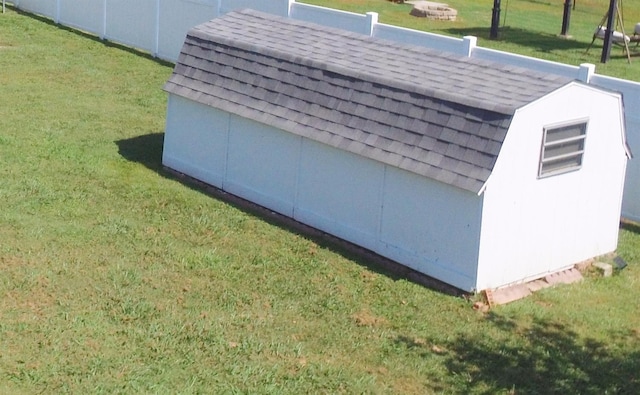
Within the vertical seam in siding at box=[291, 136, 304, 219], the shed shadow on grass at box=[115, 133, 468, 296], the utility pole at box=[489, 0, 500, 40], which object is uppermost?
the utility pole at box=[489, 0, 500, 40]

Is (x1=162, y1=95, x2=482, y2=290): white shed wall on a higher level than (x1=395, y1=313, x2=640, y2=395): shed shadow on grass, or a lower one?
higher

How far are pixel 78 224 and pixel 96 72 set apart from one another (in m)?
9.27

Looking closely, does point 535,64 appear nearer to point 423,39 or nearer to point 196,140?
point 423,39

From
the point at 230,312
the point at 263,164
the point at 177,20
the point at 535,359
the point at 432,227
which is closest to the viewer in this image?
the point at 535,359

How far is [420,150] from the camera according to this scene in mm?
10992

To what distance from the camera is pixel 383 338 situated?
31.5ft

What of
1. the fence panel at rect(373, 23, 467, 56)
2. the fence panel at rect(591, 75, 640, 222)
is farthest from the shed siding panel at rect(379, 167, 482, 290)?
the fence panel at rect(373, 23, 467, 56)

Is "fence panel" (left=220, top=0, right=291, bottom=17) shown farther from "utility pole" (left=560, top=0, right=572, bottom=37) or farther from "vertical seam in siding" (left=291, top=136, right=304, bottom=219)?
"utility pole" (left=560, top=0, right=572, bottom=37)

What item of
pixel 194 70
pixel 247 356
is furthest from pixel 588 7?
pixel 247 356

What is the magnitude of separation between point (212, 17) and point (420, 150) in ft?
37.1

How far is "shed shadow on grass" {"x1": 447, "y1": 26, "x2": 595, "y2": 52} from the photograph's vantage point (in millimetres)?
25759

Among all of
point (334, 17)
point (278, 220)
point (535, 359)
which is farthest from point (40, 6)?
point (535, 359)

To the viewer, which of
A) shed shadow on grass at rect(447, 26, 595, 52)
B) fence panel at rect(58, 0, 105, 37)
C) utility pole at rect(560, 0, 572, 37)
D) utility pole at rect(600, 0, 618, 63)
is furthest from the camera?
utility pole at rect(560, 0, 572, 37)

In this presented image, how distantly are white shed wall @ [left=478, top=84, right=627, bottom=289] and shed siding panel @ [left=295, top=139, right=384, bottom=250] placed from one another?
153 centimetres
